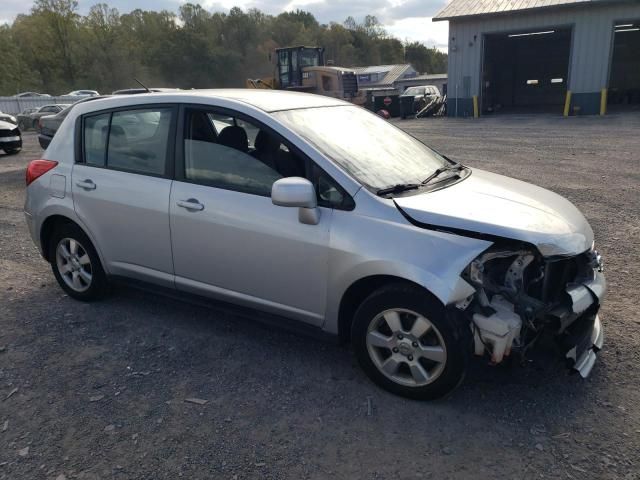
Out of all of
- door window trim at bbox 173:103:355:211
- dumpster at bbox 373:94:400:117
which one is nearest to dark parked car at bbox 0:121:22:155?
door window trim at bbox 173:103:355:211

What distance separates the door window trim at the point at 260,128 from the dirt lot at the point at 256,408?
3.68ft

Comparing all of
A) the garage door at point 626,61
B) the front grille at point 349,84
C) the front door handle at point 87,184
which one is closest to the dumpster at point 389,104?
the front grille at point 349,84

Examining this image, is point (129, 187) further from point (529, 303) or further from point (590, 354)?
point (590, 354)

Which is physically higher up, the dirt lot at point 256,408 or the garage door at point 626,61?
the garage door at point 626,61

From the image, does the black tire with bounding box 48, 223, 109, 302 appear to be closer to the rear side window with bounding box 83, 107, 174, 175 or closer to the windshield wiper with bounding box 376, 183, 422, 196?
the rear side window with bounding box 83, 107, 174, 175

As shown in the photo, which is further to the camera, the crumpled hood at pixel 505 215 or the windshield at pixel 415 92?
the windshield at pixel 415 92

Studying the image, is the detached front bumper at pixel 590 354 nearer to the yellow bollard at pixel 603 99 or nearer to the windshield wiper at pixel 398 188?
the windshield wiper at pixel 398 188

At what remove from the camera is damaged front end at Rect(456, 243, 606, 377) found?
2771mm

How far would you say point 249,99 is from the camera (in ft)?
11.9

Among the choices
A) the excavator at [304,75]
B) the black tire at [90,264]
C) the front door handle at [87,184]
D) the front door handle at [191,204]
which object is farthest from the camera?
the excavator at [304,75]

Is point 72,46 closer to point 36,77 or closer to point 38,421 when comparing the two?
point 36,77

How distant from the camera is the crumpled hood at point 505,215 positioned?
2.79 meters

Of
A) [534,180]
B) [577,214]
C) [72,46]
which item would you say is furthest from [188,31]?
[577,214]

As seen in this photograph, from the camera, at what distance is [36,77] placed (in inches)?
2303
